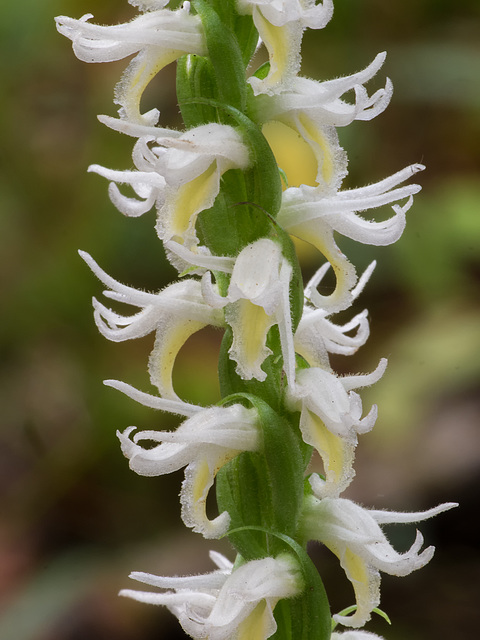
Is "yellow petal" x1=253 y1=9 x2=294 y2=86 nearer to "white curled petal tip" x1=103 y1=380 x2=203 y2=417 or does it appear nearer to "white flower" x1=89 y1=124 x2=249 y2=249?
"white flower" x1=89 y1=124 x2=249 y2=249

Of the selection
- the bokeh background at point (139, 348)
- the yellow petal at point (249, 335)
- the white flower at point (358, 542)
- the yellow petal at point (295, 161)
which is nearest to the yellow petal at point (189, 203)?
the yellow petal at point (249, 335)

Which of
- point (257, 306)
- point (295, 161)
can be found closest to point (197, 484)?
point (257, 306)

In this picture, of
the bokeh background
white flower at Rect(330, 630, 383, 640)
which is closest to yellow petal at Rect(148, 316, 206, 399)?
white flower at Rect(330, 630, 383, 640)

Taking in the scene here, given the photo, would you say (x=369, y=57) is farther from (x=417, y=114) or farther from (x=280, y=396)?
(x=280, y=396)

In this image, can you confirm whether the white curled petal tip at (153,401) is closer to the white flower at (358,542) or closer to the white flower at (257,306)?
the white flower at (257,306)

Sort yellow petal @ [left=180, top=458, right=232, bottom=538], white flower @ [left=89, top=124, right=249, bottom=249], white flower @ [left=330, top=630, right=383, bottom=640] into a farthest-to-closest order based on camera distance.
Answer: white flower @ [left=330, top=630, right=383, bottom=640] < yellow petal @ [left=180, top=458, right=232, bottom=538] < white flower @ [left=89, top=124, right=249, bottom=249]

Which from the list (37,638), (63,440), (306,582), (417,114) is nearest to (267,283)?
(306,582)
